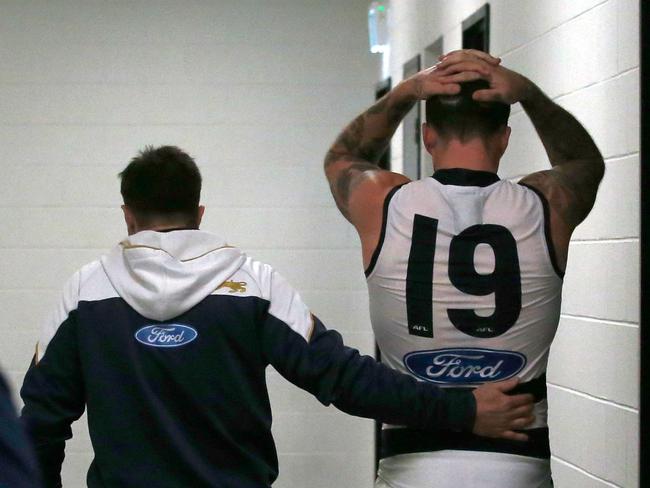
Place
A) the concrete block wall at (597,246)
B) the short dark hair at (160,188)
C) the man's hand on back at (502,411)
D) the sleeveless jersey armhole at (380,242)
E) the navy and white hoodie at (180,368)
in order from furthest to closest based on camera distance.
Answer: the concrete block wall at (597,246) < the short dark hair at (160,188) < the navy and white hoodie at (180,368) < the sleeveless jersey armhole at (380,242) < the man's hand on back at (502,411)

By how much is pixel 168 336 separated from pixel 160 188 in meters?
0.32

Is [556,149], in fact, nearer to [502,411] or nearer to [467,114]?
[467,114]

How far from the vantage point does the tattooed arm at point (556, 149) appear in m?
2.00

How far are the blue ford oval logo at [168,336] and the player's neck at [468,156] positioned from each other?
1.91 feet

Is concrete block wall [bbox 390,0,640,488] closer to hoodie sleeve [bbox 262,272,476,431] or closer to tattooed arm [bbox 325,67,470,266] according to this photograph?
tattooed arm [bbox 325,67,470,266]

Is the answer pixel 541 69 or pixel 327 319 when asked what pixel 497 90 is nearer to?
pixel 541 69

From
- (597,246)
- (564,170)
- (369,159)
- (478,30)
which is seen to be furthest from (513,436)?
(478,30)

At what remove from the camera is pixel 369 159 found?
87.4 inches

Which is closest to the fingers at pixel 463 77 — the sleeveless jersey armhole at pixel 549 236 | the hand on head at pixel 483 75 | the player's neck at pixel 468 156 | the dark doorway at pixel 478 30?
the hand on head at pixel 483 75

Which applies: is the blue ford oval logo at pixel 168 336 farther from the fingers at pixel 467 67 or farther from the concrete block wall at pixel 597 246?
the concrete block wall at pixel 597 246

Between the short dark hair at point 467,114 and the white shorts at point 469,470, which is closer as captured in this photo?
the white shorts at point 469,470

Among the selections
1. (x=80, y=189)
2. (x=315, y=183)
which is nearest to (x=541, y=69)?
(x=315, y=183)

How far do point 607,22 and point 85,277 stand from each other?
4.67 ft

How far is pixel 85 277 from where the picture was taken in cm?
220
